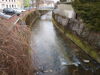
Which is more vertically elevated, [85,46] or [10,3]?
[10,3]

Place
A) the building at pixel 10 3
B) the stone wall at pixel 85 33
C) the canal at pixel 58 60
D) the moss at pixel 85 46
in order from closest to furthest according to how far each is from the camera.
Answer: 1. the canal at pixel 58 60
2. the moss at pixel 85 46
3. the stone wall at pixel 85 33
4. the building at pixel 10 3

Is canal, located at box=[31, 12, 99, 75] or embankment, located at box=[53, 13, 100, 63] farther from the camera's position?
embankment, located at box=[53, 13, 100, 63]

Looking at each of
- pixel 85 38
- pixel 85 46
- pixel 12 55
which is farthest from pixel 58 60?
pixel 12 55

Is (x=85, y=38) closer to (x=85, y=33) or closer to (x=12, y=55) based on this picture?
(x=85, y=33)

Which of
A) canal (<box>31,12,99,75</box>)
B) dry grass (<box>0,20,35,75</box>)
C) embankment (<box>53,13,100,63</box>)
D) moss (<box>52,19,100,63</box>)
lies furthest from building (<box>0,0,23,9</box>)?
dry grass (<box>0,20,35,75</box>)

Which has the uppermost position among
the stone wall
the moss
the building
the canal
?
the building

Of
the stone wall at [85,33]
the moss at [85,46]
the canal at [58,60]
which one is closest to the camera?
the canal at [58,60]

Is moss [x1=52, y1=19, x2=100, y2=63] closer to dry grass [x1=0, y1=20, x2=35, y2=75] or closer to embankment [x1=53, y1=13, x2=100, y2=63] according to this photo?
embankment [x1=53, y1=13, x2=100, y2=63]

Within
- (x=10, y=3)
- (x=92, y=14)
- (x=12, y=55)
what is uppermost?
(x=10, y=3)

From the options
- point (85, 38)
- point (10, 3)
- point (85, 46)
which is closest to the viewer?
point (85, 46)

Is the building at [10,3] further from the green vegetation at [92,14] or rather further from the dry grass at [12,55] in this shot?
the dry grass at [12,55]

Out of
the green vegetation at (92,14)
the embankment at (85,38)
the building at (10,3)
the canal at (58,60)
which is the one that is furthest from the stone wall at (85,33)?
the building at (10,3)

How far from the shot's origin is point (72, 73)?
342 inches

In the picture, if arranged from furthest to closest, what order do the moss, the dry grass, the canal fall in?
1. the moss
2. the canal
3. the dry grass
